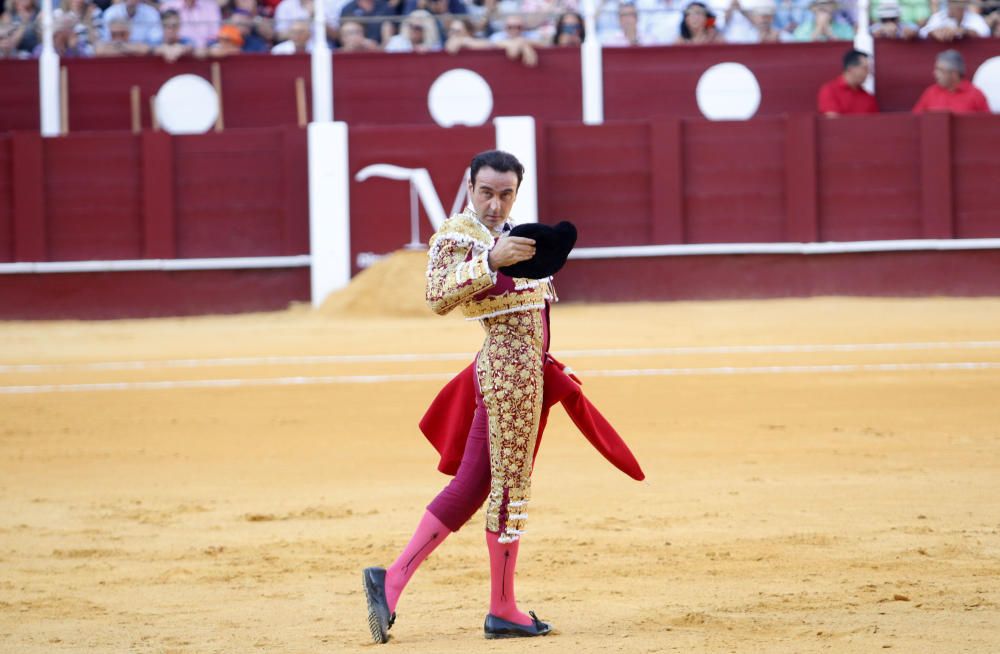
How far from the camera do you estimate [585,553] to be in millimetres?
4523

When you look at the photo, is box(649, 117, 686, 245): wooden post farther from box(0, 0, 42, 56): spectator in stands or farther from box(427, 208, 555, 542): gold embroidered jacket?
box(427, 208, 555, 542): gold embroidered jacket

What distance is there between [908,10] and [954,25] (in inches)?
15.3

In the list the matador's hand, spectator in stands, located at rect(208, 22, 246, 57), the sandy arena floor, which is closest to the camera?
the matador's hand

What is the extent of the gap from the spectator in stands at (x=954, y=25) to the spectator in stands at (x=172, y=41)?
5982 mm

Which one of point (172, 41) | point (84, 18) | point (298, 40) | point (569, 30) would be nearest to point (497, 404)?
point (569, 30)

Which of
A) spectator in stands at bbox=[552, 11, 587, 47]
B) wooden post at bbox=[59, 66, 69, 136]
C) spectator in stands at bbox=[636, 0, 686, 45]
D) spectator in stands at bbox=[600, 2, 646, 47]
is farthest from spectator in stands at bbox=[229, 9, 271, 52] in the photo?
spectator in stands at bbox=[636, 0, 686, 45]

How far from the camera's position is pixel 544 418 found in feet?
11.8

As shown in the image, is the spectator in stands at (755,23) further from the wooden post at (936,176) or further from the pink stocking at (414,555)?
the pink stocking at (414,555)

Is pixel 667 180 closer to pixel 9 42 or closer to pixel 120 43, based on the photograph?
pixel 120 43

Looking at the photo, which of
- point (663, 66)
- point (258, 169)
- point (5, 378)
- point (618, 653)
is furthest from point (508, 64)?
point (618, 653)

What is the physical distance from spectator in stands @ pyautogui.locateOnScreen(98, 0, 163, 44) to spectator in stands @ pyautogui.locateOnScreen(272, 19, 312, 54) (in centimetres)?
100

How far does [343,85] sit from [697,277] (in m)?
3.34

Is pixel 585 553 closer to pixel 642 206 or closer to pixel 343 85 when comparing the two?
pixel 642 206

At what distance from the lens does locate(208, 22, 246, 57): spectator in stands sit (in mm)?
12812
